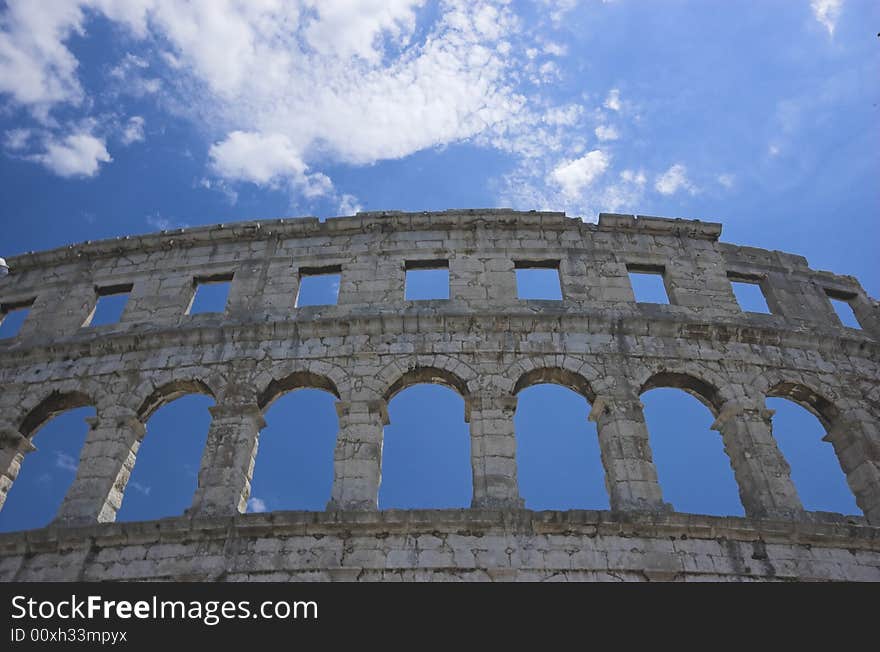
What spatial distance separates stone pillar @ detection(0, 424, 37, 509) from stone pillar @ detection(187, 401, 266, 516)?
3.24m

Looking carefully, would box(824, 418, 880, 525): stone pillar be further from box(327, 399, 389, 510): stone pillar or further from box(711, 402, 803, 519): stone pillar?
box(327, 399, 389, 510): stone pillar

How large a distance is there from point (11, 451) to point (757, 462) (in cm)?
1167

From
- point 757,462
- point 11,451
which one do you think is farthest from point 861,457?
point 11,451

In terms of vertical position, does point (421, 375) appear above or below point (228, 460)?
above

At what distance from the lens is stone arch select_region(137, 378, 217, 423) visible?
10.9m

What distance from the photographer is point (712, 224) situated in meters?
13.8

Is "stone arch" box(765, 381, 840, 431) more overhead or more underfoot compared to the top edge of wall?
more underfoot

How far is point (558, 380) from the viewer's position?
11.0 m

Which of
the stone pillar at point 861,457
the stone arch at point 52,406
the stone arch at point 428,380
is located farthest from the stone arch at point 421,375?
the stone pillar at point 861,457

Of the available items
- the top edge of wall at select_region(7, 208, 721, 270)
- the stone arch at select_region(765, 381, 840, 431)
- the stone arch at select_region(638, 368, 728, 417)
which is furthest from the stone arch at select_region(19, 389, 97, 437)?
the stone arch at select_region(765, 381, 840, 431)

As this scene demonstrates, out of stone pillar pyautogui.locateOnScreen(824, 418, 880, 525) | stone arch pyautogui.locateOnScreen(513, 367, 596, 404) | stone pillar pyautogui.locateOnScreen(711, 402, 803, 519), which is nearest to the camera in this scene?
stone pillar pyautogui.locateOnScreen(711, 402, 803, 519)

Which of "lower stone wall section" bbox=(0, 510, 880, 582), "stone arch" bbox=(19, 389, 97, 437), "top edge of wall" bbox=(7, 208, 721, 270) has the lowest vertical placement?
"lower stone wall section" bbox=(0, 510, 880, 582)

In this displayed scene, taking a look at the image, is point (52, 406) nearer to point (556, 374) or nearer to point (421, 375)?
point (421, 375)

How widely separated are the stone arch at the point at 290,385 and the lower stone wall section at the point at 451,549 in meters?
2.43
